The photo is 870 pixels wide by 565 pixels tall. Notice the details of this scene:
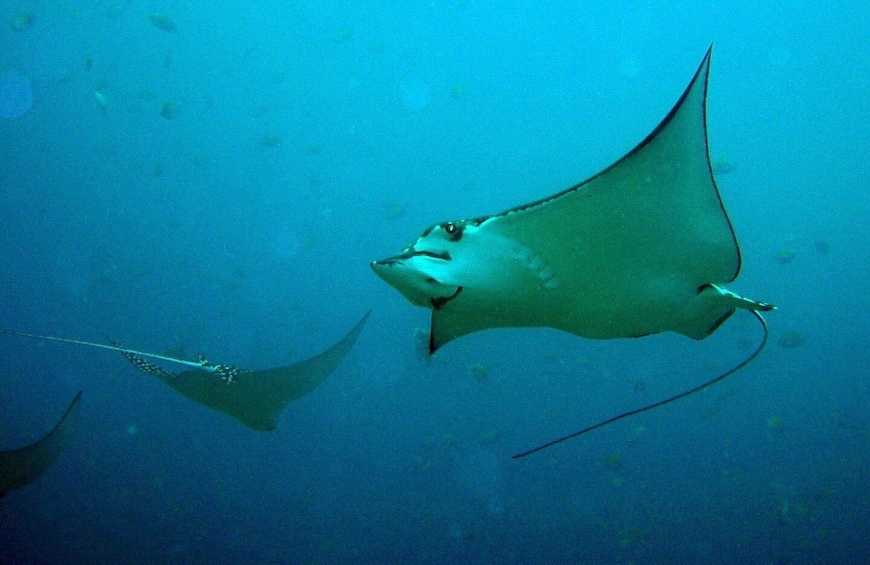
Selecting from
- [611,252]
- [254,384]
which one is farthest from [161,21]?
[611,252]

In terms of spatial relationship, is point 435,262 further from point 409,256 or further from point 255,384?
point 255,384

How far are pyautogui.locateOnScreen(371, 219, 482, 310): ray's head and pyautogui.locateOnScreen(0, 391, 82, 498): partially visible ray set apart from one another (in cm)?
382

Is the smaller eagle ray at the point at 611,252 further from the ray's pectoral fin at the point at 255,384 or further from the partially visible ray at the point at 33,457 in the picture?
the partially visible ray at the point at 33,457

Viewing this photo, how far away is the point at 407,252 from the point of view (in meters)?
2.19

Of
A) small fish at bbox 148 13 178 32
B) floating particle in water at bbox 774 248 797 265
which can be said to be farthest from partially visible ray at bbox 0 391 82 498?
floating particle in water at bbox 774 248 797 265

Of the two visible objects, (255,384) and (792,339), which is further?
(792,339)

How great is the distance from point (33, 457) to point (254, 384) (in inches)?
91.5

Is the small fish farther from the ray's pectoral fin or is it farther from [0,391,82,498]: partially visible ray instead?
the ray's pectoral fin

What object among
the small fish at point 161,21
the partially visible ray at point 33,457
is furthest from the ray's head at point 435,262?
the small fish at point 161,21

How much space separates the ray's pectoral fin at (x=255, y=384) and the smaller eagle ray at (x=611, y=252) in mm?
2097

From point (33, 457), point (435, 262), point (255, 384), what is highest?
point (435, 262)

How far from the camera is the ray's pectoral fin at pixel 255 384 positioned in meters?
4.05

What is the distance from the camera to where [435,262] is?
7.13 feet

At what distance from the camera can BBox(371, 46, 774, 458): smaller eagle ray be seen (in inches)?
81.0
